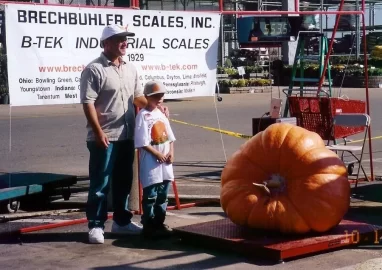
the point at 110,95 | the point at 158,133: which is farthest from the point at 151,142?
the point at 110,95

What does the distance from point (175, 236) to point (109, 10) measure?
2.46 m

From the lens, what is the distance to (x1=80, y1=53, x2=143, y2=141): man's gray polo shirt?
7398 millimetres

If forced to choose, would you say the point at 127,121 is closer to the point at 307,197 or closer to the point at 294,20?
the point at 307,197

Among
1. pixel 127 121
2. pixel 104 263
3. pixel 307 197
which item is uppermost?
pixel 127 121

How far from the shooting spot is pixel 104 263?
683cm

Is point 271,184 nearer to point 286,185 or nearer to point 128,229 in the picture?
point 286,185

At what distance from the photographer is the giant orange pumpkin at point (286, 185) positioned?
7.10 metres

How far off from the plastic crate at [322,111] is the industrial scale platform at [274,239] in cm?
373

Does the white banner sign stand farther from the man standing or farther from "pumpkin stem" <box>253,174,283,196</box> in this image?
"pumpkin stem" <box>253,174,283,196</box>

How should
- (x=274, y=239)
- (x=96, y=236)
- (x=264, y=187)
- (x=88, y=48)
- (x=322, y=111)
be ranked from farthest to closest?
(x=322, y=111)
(x=88, y=48)
(x=96, y=236)
(x=264, y=187)
(x=274, y=239)

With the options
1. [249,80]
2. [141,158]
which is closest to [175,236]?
[141,158]

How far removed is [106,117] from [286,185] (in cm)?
180

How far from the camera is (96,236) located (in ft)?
24.6

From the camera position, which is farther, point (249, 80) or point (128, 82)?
point (249, 80)
